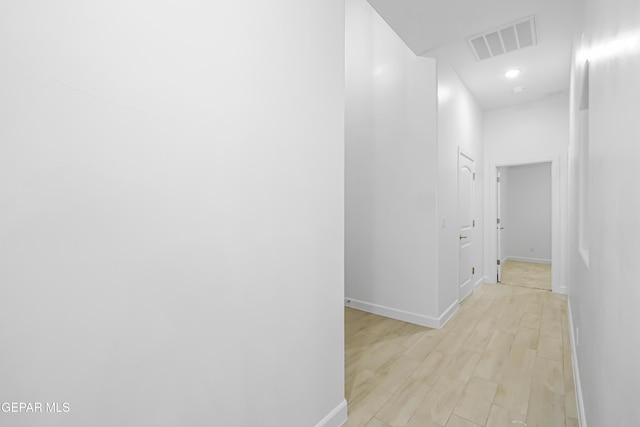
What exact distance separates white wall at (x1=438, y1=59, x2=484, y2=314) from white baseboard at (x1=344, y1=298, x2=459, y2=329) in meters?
0.09

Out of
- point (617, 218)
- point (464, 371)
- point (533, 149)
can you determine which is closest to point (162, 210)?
point (617, 218)

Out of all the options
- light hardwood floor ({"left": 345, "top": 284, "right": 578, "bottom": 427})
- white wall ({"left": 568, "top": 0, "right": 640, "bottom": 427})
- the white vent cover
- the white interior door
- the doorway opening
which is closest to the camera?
white wall ({"left": 568, "top": 0, "right": 640, "bottom": 427})

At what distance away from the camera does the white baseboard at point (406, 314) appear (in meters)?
3.14

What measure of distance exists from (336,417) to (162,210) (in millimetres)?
1591

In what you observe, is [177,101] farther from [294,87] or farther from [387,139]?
[387,139]

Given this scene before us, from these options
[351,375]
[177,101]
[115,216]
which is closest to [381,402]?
[351,375]

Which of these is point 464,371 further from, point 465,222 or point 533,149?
point 533,149

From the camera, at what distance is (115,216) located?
0.85 meters

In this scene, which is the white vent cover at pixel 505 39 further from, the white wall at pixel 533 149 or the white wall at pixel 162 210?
the white wall at pixel 162 210

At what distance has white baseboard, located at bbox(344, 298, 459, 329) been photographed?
3141mm

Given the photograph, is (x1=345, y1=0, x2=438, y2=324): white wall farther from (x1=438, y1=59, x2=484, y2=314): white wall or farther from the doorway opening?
the doorway opening

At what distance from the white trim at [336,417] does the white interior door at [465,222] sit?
2659 millimetres

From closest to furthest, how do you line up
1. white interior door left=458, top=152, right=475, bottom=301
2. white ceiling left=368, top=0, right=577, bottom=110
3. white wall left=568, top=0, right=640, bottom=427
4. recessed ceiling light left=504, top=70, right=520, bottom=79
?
white wall left=568, top=0, right=640, bottom=427 < white ceiling left=368, top=0, right=577, bottom=110 < recessed ceiling light left=504, top=70, right=520, bottom=79 < white interior door left=458, top=152, right=475, bottom=301

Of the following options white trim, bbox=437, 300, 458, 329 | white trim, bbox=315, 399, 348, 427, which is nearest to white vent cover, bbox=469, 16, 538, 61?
white trim, bbox=437, 300, 458, 329
